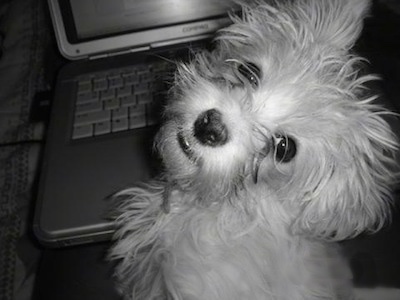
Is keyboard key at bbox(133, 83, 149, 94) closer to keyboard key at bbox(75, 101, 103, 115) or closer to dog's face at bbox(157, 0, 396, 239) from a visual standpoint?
keyboard key at bbox(75, 101, 103, 115)

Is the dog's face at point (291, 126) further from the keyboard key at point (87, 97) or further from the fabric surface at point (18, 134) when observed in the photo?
the fabric surface at point (18, 134)

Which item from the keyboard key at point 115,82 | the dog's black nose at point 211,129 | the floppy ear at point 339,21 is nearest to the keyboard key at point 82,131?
the keyboard key at point 115,82

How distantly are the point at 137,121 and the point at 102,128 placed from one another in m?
0.07

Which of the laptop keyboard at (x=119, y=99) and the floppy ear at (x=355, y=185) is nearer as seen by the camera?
the floppy ear at (x=355, y=185)

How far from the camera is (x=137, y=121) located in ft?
2.88

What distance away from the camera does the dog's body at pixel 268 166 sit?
0.60 metres

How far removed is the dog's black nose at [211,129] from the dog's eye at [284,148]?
8 cm

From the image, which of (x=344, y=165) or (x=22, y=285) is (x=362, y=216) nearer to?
(x=344, y=165)

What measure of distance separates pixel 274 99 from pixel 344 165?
5.6 inches

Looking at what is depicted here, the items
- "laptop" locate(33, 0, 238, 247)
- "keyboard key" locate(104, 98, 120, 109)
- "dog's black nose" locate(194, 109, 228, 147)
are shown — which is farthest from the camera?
Answer: "keyboard key" locate(104, 98, 120, 109)

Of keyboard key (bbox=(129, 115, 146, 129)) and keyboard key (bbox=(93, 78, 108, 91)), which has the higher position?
keyboard key (bbox=(93, 78, 108, 91))

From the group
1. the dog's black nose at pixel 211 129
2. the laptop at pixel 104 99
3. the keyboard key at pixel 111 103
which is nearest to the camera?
the dog's black nose at pixel 211 129

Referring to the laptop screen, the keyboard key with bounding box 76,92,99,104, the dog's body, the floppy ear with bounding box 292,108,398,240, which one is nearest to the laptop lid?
the laptop screen

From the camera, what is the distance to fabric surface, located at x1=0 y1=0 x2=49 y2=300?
92cm
